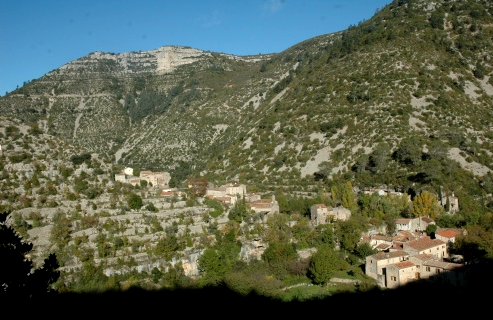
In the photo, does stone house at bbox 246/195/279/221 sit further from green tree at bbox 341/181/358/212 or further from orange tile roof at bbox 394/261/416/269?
orange tile roof at bbox 394/261/416/269

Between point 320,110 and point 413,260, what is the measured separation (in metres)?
35.6

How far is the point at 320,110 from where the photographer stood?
2320 inches

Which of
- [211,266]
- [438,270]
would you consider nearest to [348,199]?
[438,270]

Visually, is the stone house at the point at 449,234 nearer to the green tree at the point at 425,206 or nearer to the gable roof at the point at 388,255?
the green tree at the point at 425,206

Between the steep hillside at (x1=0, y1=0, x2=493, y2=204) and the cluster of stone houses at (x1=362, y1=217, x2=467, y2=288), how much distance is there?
9.89 meters

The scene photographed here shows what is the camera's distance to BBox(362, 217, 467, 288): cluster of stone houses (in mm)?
23891

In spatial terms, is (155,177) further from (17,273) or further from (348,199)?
(17,273)

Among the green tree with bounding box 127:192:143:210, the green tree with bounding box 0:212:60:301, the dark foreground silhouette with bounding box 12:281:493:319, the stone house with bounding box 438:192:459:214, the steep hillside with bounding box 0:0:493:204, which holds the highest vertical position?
the steep hillside with bounding box 0:0:493:204

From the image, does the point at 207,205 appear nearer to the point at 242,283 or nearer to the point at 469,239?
the point at 242,283

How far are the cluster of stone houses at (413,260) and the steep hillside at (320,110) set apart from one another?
9894 millimetres

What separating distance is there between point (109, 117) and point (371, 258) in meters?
75.2

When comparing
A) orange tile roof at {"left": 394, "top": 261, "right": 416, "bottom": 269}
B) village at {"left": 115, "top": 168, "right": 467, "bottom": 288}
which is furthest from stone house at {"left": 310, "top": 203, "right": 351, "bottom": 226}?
orange tile roof at {"left": 394, "top": 261, "right": 416, "bottom": 269}

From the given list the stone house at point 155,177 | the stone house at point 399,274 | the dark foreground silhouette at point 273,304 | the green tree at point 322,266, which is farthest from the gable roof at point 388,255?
the stone house at point 155,177

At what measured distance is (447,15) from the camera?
224 feet
